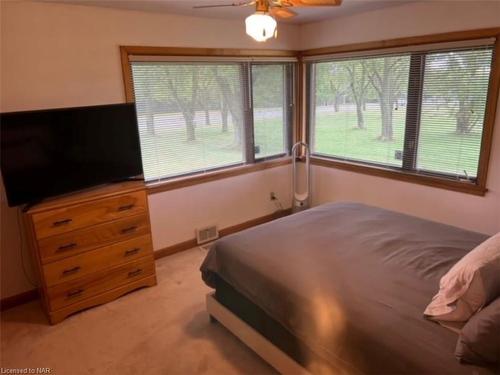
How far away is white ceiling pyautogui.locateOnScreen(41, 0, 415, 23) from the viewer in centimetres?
271

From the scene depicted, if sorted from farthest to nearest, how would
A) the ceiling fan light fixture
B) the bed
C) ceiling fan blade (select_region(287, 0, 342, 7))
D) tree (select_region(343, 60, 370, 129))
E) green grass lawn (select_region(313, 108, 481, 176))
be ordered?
tree (select_region(343, 60, 370, 129)), green grass lawn (select_region(313, 108, 481, 176)), ceiling fan blade (select_region(287, 0, 342, 7)), the ceiling fan light fixture, the bed

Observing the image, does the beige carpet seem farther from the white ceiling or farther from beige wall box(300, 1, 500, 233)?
the white ceiling

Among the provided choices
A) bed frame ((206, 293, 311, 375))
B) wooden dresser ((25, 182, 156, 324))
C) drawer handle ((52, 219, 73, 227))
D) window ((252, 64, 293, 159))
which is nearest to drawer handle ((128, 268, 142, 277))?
wooden dresser ((25, 182, 156, 324))

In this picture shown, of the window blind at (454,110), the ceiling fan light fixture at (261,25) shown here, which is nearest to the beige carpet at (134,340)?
the ceiling fan light fixture at (261,25)

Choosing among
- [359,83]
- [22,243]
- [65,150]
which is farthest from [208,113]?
[22,243]

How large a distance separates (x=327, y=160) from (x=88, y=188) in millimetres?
2612

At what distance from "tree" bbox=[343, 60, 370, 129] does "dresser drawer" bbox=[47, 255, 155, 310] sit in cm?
256

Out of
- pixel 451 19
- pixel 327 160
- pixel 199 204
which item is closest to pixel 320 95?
pixel 327 160

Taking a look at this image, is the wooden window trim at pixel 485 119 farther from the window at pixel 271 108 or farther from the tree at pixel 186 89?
the tree at pixel 186 89

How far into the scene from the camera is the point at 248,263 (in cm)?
210

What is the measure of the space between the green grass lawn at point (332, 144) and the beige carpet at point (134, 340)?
1253 millimetres

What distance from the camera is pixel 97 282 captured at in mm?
2713

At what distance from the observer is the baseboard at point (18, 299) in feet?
9.07

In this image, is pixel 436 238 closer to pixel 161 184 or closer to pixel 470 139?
pixel 470 139
